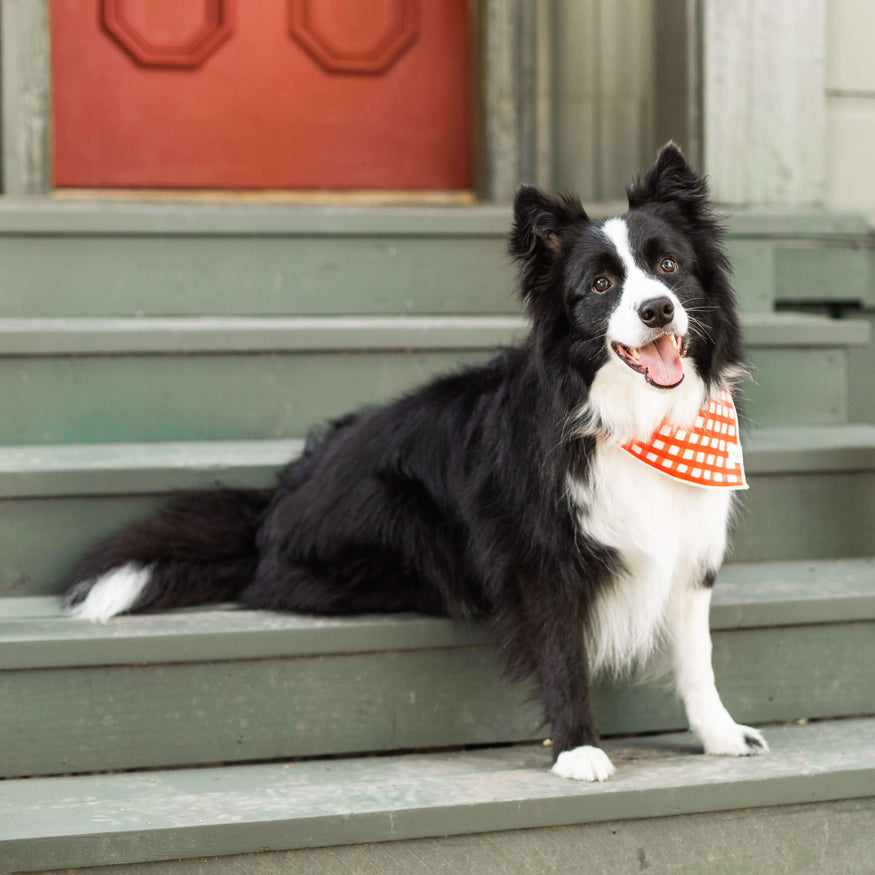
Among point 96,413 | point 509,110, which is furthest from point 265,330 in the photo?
point 509,110

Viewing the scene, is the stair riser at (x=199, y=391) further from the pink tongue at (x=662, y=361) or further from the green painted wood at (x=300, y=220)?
the pink tongue at (x=662, y=361)

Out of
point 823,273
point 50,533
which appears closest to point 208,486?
point 50,533

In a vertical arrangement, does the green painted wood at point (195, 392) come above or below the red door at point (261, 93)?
below

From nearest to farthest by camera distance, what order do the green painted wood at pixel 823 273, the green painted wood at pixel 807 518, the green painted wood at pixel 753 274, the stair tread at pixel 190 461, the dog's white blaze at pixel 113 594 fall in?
1. the dog's white blaze at pixel 113 594
2. the stair tread at pixel 190 461
3. the green painted wood at pixel 807 518
4. the green painted wood at pixel 753 274
5. the green painted wood at pixel 823 273

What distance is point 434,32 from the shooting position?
139 inches

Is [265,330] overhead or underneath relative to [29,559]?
overhead

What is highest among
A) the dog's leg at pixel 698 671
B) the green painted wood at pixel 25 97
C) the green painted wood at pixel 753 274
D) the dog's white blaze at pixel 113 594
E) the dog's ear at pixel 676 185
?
the green painted wood at pixel 25 97

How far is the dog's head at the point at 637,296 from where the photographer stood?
188 cm

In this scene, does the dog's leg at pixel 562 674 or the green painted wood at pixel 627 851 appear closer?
the green painted wood at pixel 627 851

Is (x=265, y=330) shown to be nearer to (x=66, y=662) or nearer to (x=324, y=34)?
(x=66, y=662)

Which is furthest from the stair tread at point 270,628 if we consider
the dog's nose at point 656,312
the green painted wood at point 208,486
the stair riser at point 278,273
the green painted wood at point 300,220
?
the green painted wood at point 300,220

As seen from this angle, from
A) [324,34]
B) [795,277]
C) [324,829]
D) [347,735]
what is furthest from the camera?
[324,34]

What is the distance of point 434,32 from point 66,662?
2305mm

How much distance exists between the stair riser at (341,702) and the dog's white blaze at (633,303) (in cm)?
65
